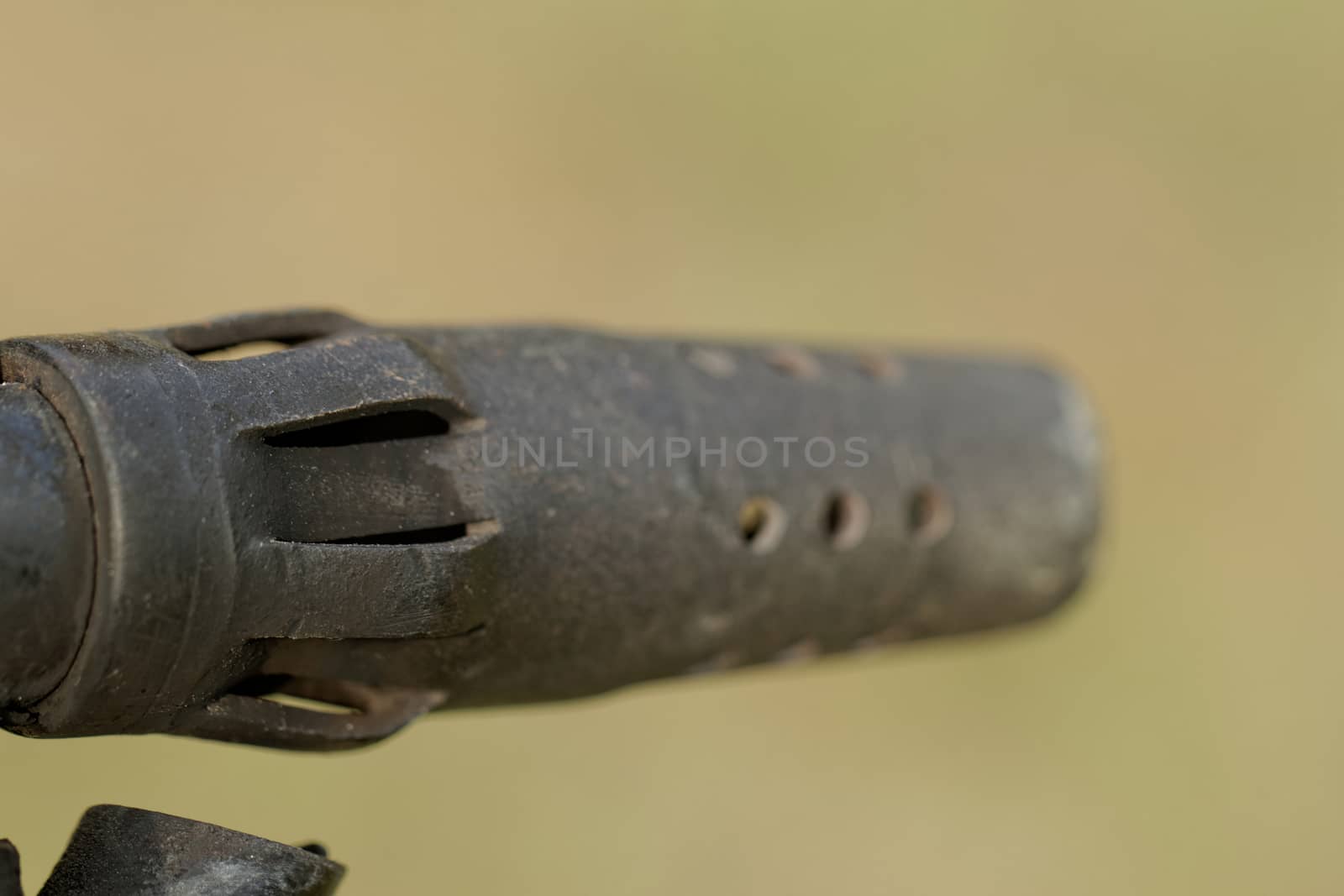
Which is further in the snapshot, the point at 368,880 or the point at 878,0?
the point at 878,0

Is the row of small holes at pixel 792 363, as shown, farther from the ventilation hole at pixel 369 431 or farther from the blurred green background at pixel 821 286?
the blurred green background at pixel 821 286

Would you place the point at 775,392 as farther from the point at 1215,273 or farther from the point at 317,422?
the point at 1215,273

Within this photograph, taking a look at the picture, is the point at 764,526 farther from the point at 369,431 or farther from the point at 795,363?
the point at 369,431

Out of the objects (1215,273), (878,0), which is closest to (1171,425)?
(1215,273)

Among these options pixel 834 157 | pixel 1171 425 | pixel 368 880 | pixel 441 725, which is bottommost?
pixel 368 880

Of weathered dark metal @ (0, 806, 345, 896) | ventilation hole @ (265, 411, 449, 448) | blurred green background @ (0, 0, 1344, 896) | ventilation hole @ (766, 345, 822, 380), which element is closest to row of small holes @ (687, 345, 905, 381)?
ventilation hole @ (766, 345, 822, 380)

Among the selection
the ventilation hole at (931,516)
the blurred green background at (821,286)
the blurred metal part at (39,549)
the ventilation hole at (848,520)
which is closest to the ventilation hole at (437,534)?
the blurred metal part at (39,549)

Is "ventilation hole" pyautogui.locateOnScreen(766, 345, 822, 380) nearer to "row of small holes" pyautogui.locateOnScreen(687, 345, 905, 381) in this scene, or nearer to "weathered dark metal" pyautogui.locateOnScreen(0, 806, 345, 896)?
"row of small holes" pyautogui.locateOnScreen(687, 345, 905, 381)
